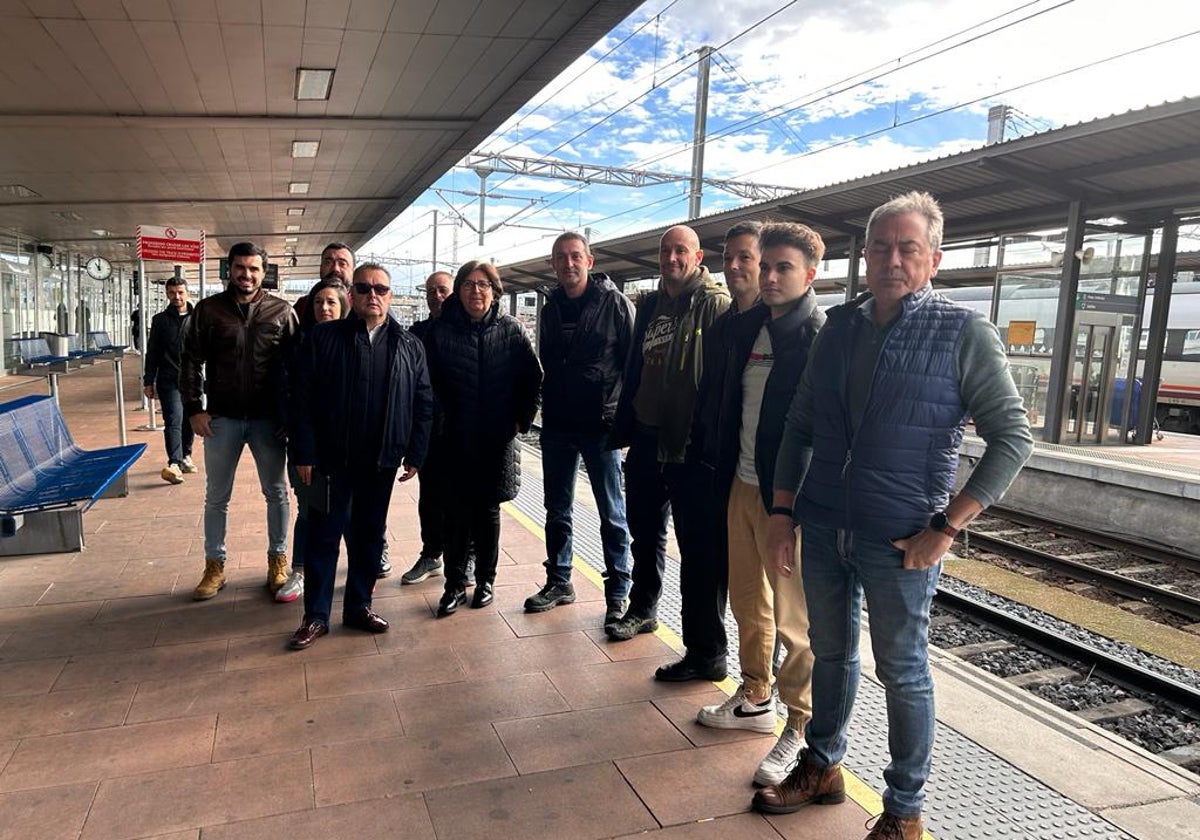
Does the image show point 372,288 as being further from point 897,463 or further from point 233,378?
point 897,463

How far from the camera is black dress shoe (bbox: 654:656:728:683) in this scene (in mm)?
3438

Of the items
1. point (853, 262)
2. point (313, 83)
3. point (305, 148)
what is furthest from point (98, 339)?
point (853, 262)

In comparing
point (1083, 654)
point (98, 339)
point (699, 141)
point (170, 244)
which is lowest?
point (1083, 654)

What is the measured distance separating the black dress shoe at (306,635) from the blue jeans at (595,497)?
48.7 inches

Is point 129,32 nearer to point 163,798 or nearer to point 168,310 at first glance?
point 168,310

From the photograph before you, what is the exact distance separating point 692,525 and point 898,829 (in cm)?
138

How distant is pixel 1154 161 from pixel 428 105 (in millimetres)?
7688

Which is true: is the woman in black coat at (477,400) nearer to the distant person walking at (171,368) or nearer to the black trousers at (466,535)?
the black trousers at (466,535)

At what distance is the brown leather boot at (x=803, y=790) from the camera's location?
2.53 m

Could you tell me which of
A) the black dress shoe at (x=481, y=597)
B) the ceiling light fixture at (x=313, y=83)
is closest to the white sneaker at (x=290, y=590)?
the black dress shoe at (x=481, y=597)

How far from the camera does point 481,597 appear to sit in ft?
14.1

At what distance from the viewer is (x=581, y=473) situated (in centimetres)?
989

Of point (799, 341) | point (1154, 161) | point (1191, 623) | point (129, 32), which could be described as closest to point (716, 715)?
point (799, 341)

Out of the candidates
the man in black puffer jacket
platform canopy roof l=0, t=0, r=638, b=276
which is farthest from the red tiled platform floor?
platform canopy roof l=0, t=0, r=638, b=276
